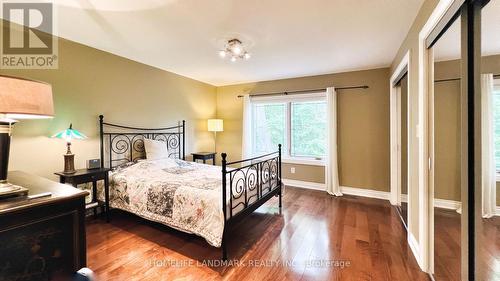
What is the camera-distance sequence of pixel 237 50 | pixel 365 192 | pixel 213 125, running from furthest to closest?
pixel 213 125 < pixel 365 192 < pixel 237 50

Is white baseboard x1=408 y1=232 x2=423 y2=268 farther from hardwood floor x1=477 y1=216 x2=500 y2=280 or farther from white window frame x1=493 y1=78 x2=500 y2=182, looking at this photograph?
white window frame x1=493 y1=78 x2=500 y2=182

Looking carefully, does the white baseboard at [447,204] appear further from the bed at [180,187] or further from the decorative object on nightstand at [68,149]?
the decorative object on nightstand at [68,149]

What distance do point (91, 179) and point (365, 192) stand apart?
445 cm

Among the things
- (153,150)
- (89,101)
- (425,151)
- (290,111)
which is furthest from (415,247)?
(89,101)

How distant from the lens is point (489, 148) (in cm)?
112

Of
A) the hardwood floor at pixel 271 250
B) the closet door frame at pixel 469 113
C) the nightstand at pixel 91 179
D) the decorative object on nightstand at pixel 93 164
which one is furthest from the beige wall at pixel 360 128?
the decorative object on nightstand at pixel 93 164

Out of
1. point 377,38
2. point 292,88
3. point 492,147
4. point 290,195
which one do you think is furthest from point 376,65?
point 492,147

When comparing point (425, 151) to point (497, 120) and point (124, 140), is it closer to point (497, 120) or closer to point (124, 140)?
point (497, 120)

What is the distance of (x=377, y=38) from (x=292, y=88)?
2.09 metres

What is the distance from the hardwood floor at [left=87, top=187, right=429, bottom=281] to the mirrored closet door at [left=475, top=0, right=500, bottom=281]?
3.13 ft

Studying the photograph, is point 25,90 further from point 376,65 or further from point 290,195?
point 376,65

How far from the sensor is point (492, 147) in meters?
1.10

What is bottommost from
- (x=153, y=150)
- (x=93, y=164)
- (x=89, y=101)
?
(x=93, y=164)

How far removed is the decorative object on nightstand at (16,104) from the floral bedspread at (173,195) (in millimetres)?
1317
